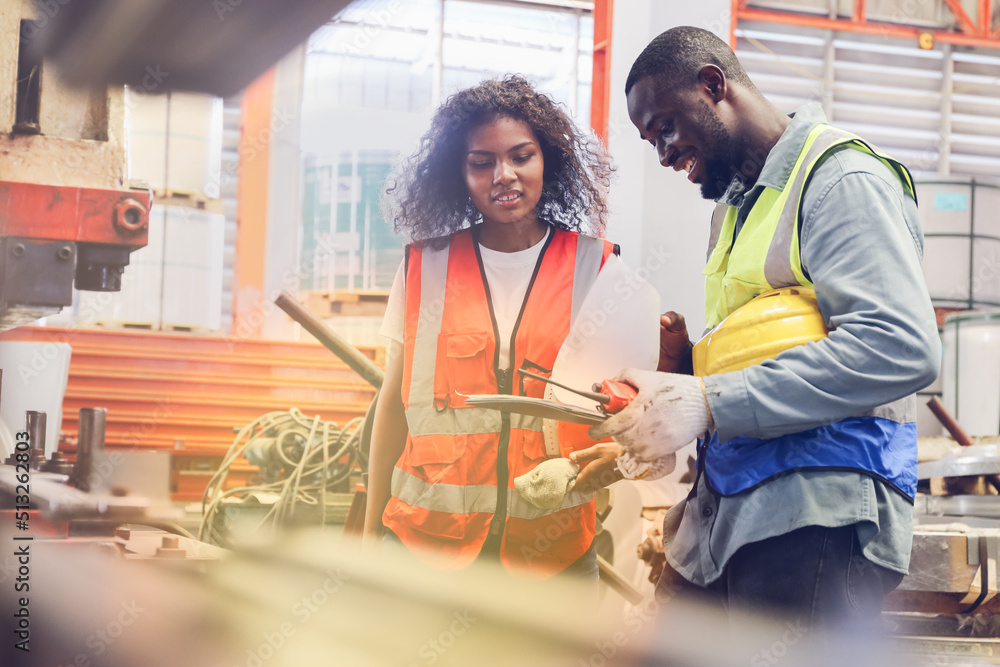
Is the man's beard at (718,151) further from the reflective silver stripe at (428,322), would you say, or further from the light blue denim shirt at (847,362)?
the reflective silver stripe at (428,322)

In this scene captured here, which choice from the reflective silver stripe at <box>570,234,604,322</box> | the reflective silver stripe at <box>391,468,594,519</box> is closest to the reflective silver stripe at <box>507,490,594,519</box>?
the reflective silver stripe at <box>391,468,594,519</box>

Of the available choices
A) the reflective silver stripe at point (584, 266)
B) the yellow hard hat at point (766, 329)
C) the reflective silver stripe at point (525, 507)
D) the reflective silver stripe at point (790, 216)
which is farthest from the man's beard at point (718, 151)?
the reflective silver stripe at point (525, 507)

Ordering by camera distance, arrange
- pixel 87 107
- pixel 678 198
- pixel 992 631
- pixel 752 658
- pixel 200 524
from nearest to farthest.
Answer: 1. pixel 752 658
2. pixel 87 107
3. pixel 992 631
4. pixel 200 524
5. pixel 678 198

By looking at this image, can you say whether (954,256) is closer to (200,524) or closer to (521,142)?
(521,142)

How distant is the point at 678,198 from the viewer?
275cm

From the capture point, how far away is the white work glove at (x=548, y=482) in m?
2.03

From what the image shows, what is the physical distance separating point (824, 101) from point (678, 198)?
2712 millimetres

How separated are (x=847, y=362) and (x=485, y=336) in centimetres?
94

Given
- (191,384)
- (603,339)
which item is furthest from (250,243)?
(603,339)

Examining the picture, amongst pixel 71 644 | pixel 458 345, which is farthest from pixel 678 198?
pixel 71 644

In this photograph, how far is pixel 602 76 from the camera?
8.93ft

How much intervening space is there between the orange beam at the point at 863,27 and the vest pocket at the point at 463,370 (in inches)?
128

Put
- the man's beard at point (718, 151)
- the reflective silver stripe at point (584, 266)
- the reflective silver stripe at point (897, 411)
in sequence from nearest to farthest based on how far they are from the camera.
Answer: the reflective silver stripe at point (897, 411)
the man's beard at point (718, 151)
the reflective silver stripe at point (584, 266)

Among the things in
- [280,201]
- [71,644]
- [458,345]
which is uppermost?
[280,201]
